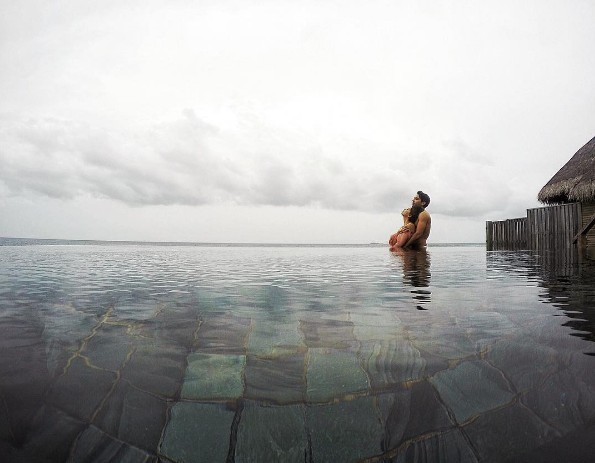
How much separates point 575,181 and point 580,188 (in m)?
0.64

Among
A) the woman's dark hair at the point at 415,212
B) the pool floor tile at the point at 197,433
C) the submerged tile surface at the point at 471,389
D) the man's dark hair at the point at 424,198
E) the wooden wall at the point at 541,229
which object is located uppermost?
the man's dark hair at the point at 424,198

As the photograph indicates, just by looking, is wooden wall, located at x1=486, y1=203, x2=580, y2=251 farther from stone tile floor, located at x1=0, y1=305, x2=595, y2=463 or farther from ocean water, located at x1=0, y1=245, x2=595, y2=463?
stone tile floor, located at x1=0, y1=305, x2=595, y2=463

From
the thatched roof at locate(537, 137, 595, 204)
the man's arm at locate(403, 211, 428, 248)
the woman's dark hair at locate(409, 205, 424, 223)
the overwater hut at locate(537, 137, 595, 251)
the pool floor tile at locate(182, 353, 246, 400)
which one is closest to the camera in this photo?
the pool floor tile at locate(182, 353, 246, 400)

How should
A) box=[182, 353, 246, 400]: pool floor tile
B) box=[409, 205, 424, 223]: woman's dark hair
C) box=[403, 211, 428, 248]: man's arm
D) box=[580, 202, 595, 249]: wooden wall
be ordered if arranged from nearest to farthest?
box=[182, 353, 246, 400]: pool floor tile, box=[580, 202, 595, 249]: wooden wall, box=[403, 211, 428, 248]: man's arm, box=[409, 205, 424, 223]: woman's dark hair

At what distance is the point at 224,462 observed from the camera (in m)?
1.59

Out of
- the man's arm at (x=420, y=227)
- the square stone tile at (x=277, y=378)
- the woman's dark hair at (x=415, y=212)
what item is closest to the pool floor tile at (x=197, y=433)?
the square stone tile at (x=277, y=378)

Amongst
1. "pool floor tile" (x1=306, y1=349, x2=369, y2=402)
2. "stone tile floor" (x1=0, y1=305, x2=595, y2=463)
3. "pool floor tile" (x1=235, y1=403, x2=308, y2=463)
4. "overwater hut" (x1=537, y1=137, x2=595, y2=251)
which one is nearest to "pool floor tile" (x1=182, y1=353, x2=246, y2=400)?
"stone tile floor" (x1=0, y1=305, x2=595, y2=463)

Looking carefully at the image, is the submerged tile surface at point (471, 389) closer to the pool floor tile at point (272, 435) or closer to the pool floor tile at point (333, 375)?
the pool floor tile at point (333, 375)

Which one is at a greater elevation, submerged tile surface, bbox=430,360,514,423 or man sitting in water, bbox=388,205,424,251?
man sitting in water, bbox=388,205,424,251

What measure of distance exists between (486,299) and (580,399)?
7.84 ft

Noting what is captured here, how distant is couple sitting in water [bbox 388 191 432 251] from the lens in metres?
17.2

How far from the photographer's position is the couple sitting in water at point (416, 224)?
17156 millimetres

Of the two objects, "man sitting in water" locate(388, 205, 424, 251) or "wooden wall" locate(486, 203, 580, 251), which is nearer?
"wooden wall" locate(486, 203, 580, 251)

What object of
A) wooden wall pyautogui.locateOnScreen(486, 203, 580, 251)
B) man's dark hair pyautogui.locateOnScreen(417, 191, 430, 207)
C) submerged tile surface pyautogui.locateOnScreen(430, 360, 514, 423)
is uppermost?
man's dark hair pyautogui.locateOnScreen(417, 191, 430, 207)
